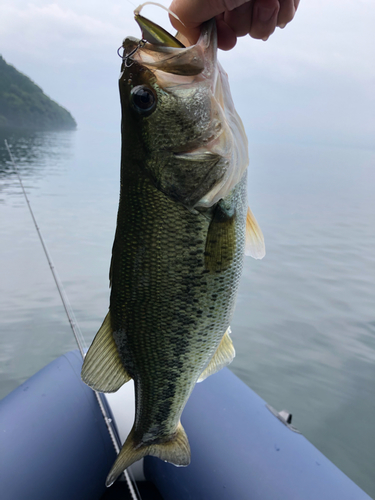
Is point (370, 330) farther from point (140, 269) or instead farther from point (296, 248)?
point (140, 269)

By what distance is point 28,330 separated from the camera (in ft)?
16.4

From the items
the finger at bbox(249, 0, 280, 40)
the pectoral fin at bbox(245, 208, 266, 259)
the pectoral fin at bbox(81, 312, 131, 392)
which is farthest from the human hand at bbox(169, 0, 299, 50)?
the pectoral fin at bbox(81, 312, 131, 392)

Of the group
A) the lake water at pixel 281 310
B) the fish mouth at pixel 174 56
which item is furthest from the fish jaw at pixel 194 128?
the lake water at pixel 281 310

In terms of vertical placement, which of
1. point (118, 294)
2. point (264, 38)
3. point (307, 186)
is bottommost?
point (307, 186)

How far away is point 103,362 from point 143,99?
2.98ft

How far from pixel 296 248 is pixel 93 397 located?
23.3 feet

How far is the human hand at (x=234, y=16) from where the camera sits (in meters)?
1.07

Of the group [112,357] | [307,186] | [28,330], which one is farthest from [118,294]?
[307,186]

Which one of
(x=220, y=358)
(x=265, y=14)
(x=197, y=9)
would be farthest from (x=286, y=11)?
(x=220, y=358)

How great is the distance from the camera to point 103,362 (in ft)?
4.29

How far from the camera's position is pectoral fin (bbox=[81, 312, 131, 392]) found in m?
1.29

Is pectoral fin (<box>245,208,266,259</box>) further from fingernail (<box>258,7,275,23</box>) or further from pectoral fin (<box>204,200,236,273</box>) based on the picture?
fingernail (<box>258,7,275,23</box>)

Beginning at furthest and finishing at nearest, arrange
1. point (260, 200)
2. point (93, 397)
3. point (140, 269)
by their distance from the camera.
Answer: point (260, 200), point (93, 397), point (140, 269)

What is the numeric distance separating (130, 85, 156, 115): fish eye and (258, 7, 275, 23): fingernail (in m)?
0.55
